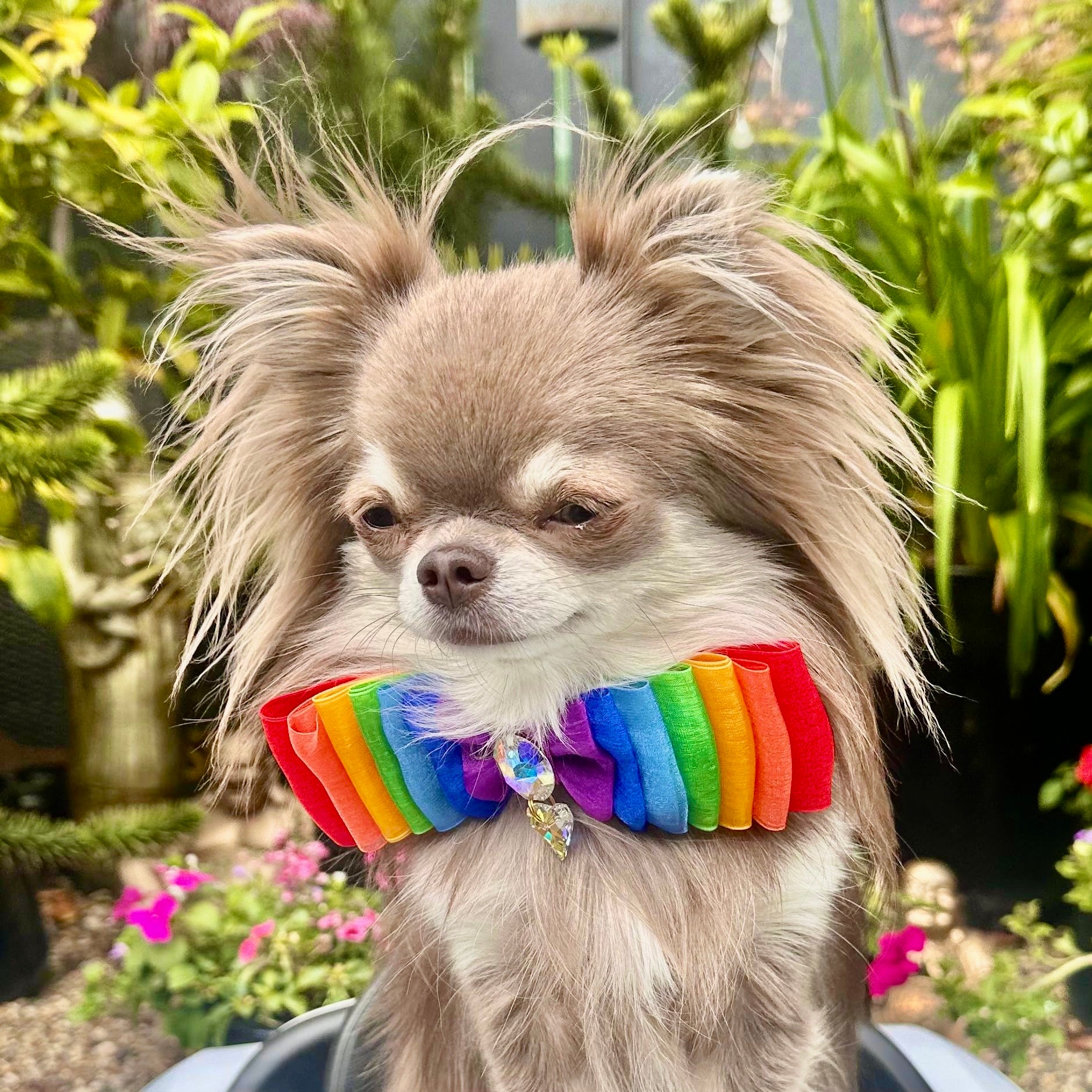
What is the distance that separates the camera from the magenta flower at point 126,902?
1.20 meters

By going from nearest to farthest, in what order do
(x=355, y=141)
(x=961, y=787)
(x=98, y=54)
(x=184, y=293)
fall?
(x=184, y=293) → (x=355, y=141) → (x=98, y=54) → (x=961, y=787)

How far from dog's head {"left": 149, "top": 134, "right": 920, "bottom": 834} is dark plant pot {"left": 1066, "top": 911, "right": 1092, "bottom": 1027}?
0.69 meters

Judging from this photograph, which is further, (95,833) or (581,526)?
(95,833)

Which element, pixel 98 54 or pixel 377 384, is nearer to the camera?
pixel 377 384

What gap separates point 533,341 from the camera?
0.62 m

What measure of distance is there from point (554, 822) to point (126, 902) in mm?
817

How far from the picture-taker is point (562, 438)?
604 mm

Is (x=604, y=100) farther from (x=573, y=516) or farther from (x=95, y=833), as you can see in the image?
(x=95, y=833)

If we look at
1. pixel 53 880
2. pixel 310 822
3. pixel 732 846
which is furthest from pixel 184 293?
pixel 53 880

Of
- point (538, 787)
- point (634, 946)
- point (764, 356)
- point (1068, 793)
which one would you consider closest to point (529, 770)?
point (538, 787)

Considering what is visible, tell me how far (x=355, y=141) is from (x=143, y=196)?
8.2 inches

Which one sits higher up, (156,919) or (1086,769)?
(1086,769)

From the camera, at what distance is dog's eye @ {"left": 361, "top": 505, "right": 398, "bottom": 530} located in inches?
25.7

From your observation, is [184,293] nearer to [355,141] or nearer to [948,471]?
[355,141]
